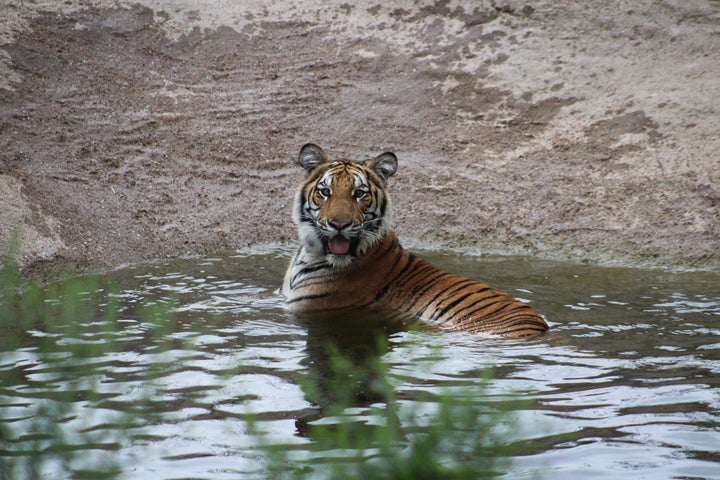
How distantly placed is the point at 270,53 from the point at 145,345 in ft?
18.9

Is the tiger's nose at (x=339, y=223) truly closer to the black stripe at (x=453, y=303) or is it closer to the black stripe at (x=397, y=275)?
the black stripe at (x=397, y=275)

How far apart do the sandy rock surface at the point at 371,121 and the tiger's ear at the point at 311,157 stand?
177cm

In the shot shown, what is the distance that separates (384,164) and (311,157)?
0.47 m

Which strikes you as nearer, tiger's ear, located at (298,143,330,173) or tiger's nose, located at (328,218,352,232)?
tiger's nose, located at (328,218,352,232)

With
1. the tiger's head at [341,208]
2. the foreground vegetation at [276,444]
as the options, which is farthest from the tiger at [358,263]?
the foreground vegetation at [276,444]

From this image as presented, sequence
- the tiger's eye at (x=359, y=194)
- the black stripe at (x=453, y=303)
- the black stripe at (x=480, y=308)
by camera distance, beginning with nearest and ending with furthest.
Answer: the black stripe at (x=480, y=308)
the black stripe at (x=453, y=303)
the tiger's eye at (x=359, y=194)

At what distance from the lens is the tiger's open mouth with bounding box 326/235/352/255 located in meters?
5.91

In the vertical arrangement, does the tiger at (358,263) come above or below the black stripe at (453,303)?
above

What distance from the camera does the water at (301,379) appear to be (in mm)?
2479

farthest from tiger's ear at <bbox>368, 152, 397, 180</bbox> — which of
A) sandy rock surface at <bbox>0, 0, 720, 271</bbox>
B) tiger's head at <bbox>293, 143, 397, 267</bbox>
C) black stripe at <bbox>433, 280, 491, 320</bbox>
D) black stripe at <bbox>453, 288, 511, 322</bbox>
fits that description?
sandy rock surface at <bbox>0, 0, 720, 271</bbox>

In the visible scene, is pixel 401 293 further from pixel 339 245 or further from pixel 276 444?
pixel 276 444

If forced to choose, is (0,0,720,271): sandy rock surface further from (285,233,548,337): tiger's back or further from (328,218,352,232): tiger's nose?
(328,218,352,232): tiger's nose

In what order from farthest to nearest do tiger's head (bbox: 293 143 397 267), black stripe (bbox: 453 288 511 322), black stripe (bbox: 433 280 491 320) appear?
tiger's head (bbox: 293 143 397 267) → black stripe (bbox: 433 280 491 320) → black stripe (bbox: 453 288 511 322)

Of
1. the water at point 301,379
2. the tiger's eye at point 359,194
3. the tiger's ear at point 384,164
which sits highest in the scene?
the tiger's ear at point 384,164
